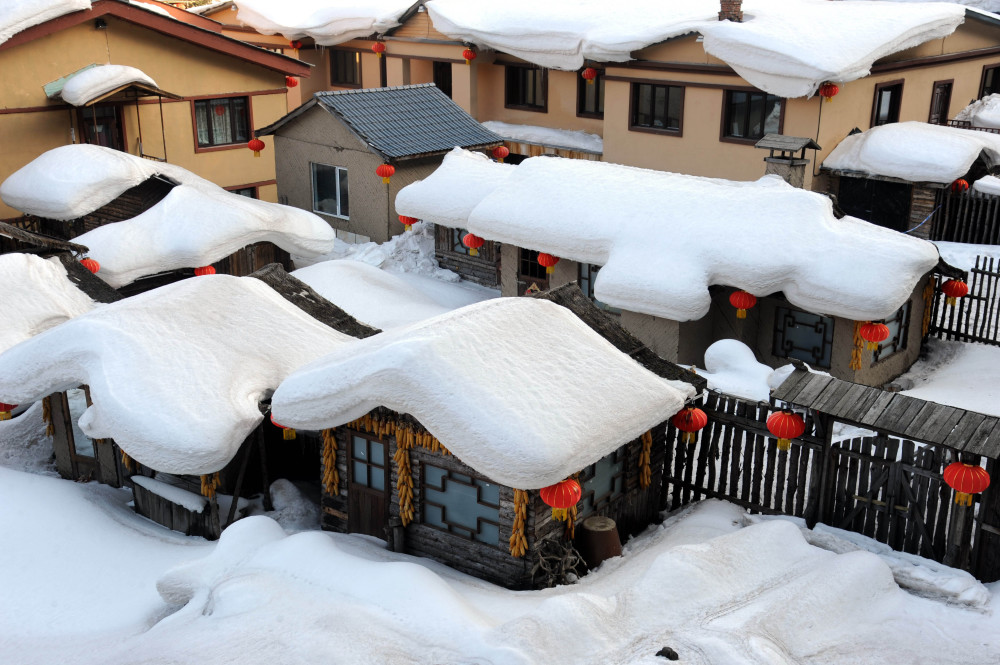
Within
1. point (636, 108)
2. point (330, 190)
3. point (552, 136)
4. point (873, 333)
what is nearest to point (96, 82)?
point (330, 190)

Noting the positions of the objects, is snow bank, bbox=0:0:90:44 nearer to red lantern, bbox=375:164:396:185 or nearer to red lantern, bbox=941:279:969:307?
red lantern, bbox=375:164:396:185

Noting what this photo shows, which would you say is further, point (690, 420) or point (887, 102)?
point (887, 102)

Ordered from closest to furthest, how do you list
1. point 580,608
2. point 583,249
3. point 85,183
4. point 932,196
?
1. point 580,608
2. point 583,249
3. point 85,183
4. point 932,196

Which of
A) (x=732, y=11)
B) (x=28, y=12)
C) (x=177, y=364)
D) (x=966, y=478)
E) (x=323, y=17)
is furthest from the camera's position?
(x=323, y=17)

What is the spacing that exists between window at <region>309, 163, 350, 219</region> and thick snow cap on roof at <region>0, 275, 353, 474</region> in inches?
485

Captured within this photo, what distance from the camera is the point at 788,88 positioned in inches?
954

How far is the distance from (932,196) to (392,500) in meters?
17.7

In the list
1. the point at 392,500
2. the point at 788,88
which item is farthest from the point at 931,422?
the point at 788,88

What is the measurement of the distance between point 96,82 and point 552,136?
43.2 feet

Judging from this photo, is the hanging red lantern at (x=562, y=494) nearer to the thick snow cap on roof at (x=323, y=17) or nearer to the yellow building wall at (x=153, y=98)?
the yellow building wall at (x=153, y=98)

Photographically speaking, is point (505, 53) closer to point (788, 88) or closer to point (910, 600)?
point (788, 88)

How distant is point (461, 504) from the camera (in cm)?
1173

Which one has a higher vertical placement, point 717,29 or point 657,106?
point 717,29

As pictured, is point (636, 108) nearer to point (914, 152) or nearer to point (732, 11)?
point (732, 11)
